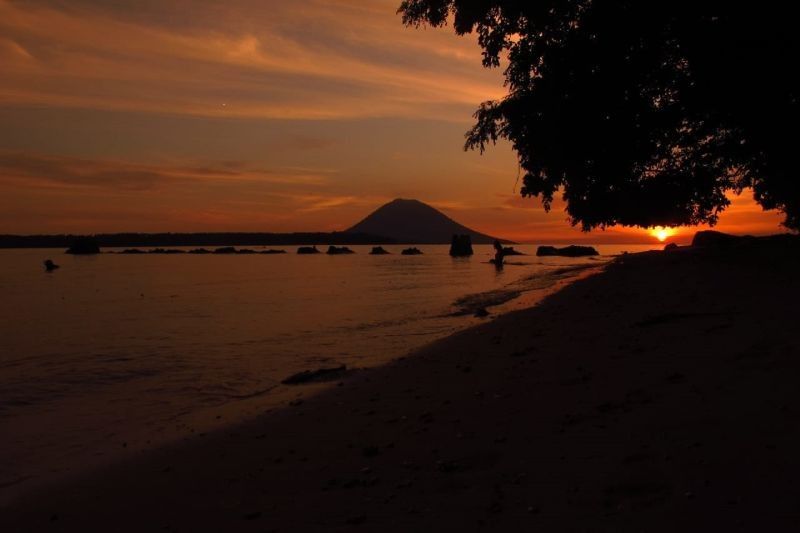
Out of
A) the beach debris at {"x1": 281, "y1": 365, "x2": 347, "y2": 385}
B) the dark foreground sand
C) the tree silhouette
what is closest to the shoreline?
the beach debris at {"x1": 281, "y1": 365, "x2": 347, "y2": 385}

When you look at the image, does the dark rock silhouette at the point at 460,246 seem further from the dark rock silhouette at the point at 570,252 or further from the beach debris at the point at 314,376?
the beach debris at the point at 314,376

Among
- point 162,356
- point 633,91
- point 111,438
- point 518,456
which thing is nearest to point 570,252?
point 633,91

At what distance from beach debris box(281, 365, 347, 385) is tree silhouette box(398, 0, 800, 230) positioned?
7406 mm

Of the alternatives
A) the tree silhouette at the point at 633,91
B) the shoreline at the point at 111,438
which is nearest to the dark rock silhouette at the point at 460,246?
the tree silhouette at the point at 633,91

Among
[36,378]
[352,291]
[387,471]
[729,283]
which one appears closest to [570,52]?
[729,283]

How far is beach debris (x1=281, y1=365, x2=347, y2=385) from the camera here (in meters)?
Answer: 10.0

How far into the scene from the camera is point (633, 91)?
13.8 m

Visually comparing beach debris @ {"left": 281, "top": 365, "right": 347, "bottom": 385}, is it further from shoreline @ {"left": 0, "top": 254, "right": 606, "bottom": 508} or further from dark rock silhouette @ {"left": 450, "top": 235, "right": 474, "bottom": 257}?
dark rock silhouette @ {"left": 450, "top": 235, "right": 474, "bottom": 257}

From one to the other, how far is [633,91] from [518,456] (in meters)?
11.4

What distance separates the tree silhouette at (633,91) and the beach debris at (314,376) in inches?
292

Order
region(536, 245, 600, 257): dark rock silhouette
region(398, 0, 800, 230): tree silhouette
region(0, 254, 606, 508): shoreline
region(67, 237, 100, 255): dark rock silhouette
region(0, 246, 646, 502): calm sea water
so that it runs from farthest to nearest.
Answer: region(67, 237, 100, 255): dark rock silhouette < region(536, 245, 600, 257): dark rock silhouette < region(398, 0, 800, 230): tree silhouette < region(0, 246, 646, 502): calm sea water < region(0, 254, 606, 508): shoreline

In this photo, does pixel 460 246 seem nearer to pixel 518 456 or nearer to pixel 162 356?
pixel 162 356

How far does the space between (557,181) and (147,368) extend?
10.7 m

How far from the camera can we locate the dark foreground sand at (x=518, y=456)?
13.3 feet
